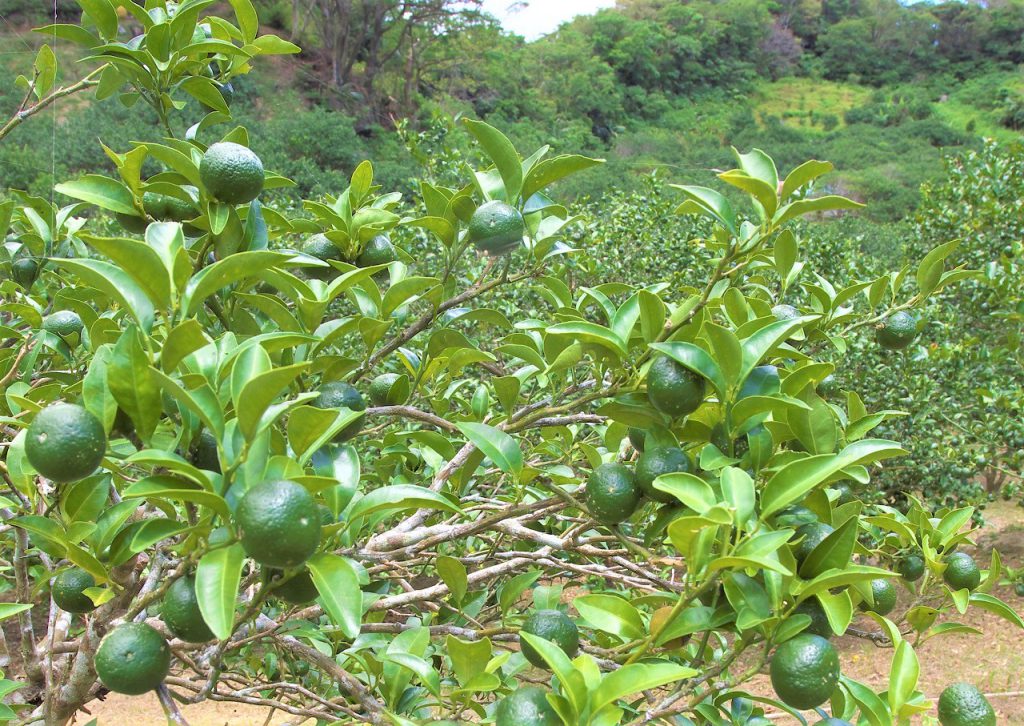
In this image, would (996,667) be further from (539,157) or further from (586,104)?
(586,104)

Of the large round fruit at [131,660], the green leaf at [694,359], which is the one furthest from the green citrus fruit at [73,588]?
the green leaf at [694,359]

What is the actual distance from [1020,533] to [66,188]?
6.72 meters

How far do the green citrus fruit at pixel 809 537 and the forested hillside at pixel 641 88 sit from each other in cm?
357

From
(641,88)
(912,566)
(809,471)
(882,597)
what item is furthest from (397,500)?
(641,88)

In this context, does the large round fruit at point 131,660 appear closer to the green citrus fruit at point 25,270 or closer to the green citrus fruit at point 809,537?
the green citrus fruit at point 809,537

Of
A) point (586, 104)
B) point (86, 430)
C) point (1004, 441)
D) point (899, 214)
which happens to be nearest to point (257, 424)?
point (86, 430)

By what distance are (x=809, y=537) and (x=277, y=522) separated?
59 cm

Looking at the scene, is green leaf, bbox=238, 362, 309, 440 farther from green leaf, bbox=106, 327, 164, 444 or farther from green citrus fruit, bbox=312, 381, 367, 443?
green citrus fruit, bbox=312, 381, 367, 443

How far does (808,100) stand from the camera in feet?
99.3

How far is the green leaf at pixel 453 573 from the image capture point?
1.06 meters

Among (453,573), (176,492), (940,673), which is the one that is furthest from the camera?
(940,673)

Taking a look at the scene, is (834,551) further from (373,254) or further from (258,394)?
(373,254)

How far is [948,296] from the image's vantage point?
477 cm

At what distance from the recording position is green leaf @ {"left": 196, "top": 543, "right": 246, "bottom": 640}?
2.13 ft
